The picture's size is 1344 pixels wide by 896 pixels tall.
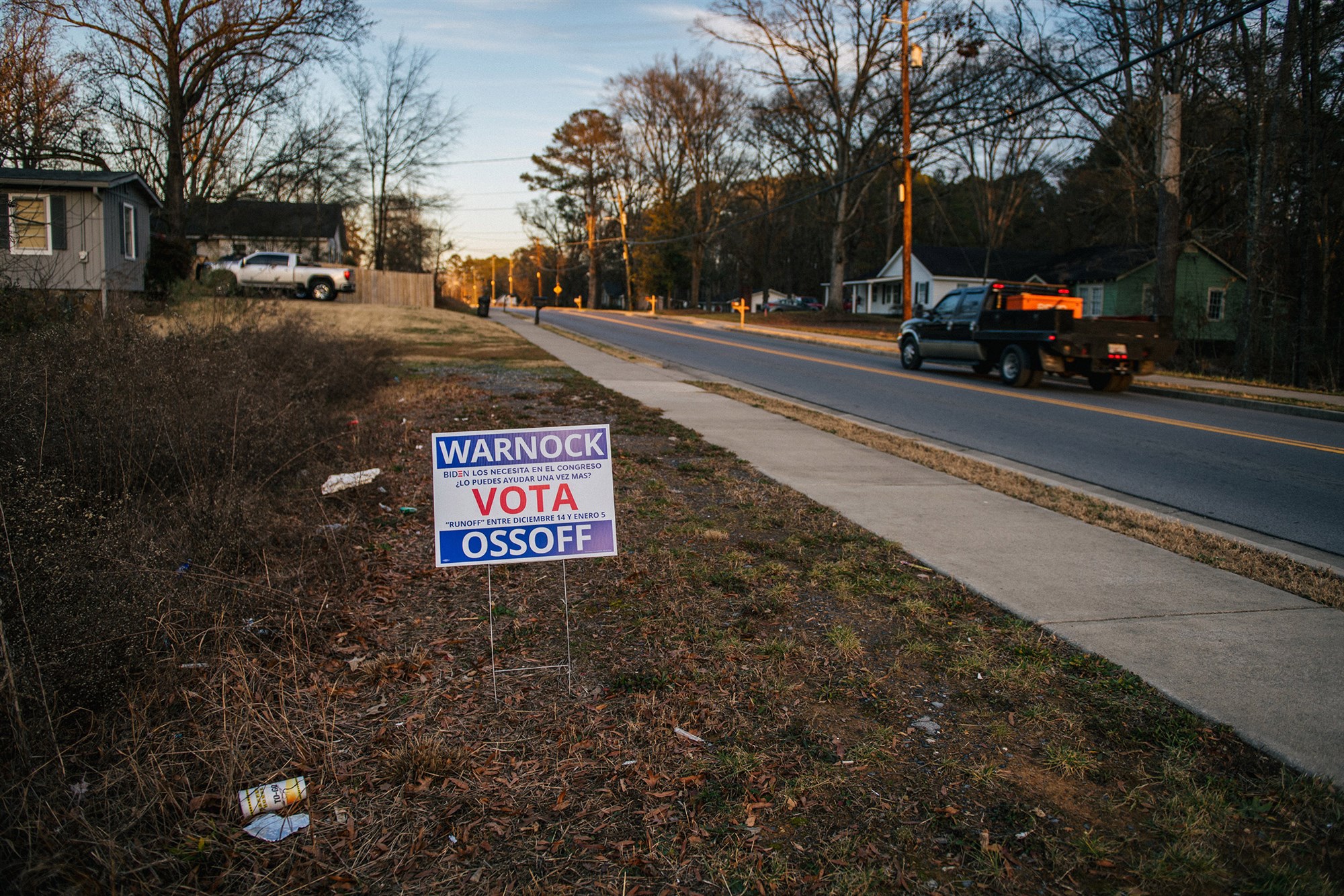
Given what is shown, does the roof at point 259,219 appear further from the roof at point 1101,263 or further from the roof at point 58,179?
the roof at point 1101,263

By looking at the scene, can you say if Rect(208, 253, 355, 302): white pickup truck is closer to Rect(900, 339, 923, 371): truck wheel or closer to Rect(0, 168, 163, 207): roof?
Rect(0, 168, 163, 207): roof

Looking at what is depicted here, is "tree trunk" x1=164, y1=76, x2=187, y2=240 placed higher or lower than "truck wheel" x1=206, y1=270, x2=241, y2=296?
higher

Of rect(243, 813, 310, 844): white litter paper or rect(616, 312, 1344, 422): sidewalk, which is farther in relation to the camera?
rect(616, 312, 1344, 422): sidewalk

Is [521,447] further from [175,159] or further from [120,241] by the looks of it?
[175,159]

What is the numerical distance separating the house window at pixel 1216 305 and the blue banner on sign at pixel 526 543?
157 ft

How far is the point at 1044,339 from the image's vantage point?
16328 mm

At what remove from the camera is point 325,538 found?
5.60 m

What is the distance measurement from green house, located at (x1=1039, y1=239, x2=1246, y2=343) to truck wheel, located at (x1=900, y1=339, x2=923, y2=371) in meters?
25.8

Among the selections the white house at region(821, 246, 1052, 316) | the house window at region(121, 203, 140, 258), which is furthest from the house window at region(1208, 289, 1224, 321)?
the house window at region(121, 203, 140, 258)

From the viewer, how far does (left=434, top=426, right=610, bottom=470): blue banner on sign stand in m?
3.89

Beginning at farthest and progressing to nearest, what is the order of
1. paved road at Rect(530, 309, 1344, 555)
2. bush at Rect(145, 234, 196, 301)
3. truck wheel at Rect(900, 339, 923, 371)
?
bush at Rect(145, 234, 196, 301) < truck wheel at Rect(900, 339, 923, 371) < paved road at Rect(530, 309, 1344, 555)

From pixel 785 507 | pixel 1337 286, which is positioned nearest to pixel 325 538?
pixel 785 507

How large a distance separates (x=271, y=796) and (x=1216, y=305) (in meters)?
51.3

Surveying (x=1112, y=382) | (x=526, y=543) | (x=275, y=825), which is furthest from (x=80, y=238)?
(x=275, y=825)
